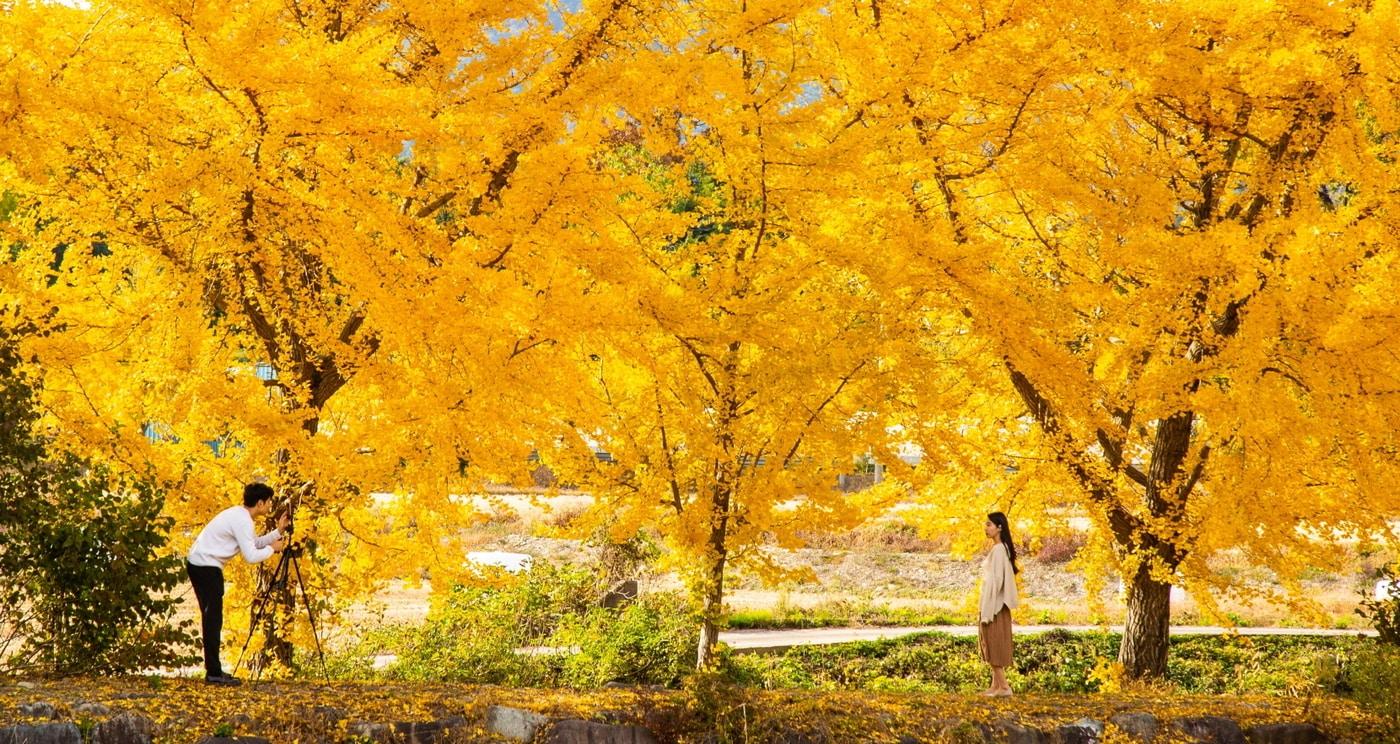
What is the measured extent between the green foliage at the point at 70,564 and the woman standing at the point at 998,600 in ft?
15.8

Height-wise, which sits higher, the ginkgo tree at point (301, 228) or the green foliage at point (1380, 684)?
the ginkgo tree at point (301, 228)

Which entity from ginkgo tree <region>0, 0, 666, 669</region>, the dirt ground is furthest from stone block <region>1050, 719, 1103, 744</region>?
the dirt ground

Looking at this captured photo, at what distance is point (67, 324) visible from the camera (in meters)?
7.16

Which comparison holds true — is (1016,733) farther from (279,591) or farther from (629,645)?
(279,591)

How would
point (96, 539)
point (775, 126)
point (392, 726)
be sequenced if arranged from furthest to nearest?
1. point (775, 126)
2. point (96, 539)
3. point (392, 726)

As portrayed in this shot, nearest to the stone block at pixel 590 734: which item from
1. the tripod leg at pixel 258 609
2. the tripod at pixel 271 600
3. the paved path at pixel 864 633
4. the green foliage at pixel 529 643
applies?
the green foliage at pixel 529 643

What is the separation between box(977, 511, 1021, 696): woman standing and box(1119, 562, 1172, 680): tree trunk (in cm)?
240

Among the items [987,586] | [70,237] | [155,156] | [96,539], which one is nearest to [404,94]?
[155,156]

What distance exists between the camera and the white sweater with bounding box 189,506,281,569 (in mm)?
6020

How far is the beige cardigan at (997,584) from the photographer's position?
789 centimetres

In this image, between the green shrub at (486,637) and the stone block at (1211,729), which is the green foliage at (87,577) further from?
the stone block at (1211,729)

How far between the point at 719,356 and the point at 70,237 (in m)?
4.25

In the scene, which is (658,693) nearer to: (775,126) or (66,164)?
(775,126)

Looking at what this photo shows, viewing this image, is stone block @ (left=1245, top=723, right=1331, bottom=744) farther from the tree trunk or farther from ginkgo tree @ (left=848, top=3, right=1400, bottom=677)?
the tree trunk
